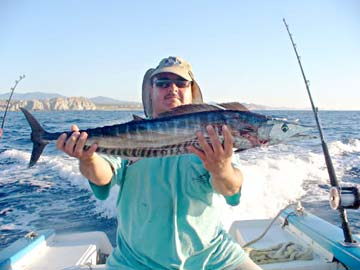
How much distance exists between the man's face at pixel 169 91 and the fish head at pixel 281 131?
0.92 metres

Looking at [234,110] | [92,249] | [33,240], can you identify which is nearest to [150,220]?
[234,110]

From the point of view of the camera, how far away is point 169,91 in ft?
10.3

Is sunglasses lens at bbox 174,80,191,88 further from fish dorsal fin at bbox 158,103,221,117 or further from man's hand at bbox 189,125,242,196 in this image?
man's hand at bbox 189,125,242,196

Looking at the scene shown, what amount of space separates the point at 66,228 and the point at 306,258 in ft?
17.8

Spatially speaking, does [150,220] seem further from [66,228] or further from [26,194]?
[26,194]

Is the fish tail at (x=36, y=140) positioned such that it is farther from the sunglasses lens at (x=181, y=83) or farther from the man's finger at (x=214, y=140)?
the man's finger at (x=214, y=140)

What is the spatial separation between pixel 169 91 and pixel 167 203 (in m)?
0.98

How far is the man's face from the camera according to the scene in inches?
123

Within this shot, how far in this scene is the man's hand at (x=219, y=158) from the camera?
96.3 inches

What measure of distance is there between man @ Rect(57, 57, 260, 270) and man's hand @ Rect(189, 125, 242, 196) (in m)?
0.01

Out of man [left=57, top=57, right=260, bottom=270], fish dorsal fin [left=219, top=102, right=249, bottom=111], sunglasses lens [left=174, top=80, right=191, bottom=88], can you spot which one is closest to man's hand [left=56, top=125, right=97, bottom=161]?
man [left=57, top=57, right=260, bottom=270]

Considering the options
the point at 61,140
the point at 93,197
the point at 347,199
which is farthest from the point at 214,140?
the point at 93,197

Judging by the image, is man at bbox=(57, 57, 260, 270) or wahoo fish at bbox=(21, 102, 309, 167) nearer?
wahoo fish at bbox=(21, 102, 309, 167)

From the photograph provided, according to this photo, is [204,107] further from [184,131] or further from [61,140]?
[61,140]
